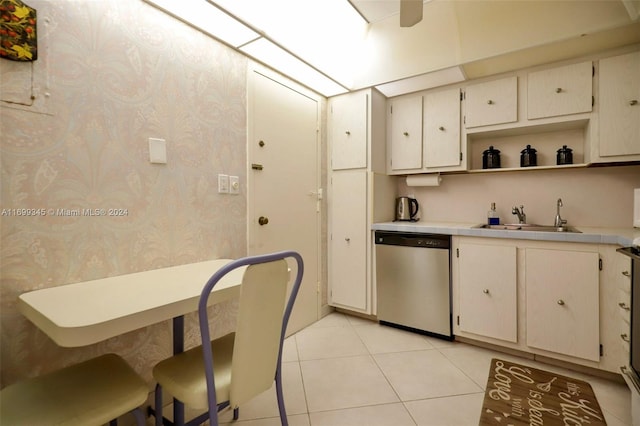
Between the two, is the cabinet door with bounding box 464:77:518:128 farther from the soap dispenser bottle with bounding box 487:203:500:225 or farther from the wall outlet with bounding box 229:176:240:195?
the wall outlet with bounding box 229:176:240:195

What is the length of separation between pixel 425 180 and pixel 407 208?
1.18 ft

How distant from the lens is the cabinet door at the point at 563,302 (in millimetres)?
1914

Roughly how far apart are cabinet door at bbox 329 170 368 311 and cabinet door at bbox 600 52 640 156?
1.73 meters

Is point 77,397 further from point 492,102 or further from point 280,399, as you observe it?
point 492,102

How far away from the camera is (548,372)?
79.2 inches

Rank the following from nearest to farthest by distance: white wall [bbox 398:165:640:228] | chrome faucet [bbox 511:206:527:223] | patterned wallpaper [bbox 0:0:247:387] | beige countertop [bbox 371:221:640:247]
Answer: patterned wallpaper [bbox 0:0:247:387] < beige countertop [bbox 371:221:640:247] < white wall [bbox 398:165:640:228] < chrome faucet [bbox 511:206:527:223]

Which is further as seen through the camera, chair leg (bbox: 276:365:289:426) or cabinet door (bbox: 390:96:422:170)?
cabinet door (bbox: 390:96:422:170)

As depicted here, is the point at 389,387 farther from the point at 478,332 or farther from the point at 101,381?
the point at 101,381

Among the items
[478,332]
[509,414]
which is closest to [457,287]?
[478,332]

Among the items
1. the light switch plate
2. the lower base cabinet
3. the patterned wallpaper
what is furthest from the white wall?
the light switch plate

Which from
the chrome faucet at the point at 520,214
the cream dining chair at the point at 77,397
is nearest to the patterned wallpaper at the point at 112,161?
the cream dining chair at the point at 77,397

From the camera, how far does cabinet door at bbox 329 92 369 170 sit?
9.18 feet

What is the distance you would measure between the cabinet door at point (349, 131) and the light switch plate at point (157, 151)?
1.66 m

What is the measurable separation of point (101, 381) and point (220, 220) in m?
1.07
